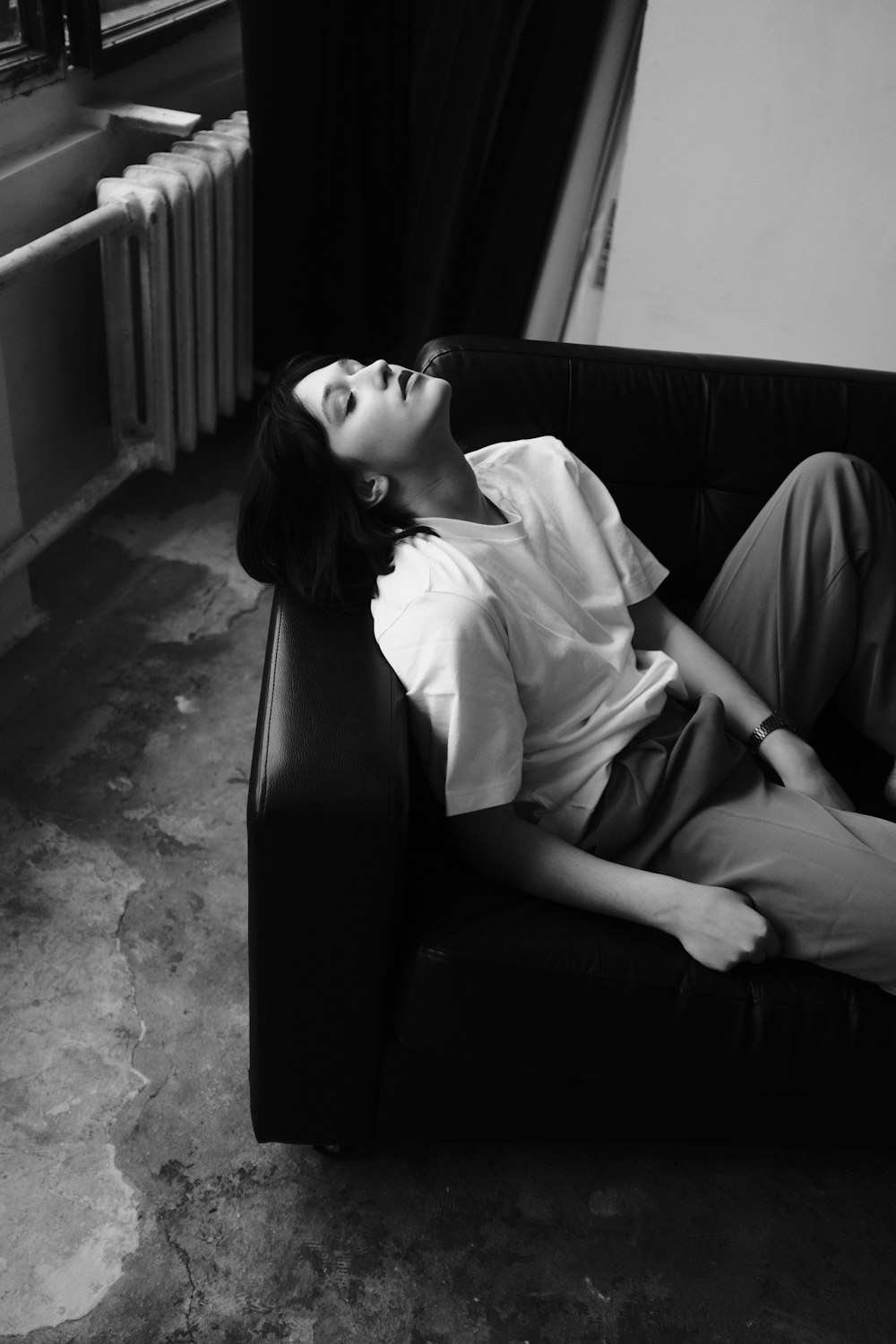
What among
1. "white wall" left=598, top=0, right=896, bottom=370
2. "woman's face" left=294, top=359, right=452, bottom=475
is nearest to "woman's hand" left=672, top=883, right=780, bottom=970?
"woman's face" left=294, top=359, right=452, bottom=475

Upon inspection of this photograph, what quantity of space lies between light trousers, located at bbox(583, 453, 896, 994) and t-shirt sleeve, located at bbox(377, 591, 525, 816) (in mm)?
191

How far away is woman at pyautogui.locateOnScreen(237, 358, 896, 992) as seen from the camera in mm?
1229

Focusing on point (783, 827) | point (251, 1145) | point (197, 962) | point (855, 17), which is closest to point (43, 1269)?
point (251, 1145)

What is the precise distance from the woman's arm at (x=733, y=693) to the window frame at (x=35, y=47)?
1.50 metres

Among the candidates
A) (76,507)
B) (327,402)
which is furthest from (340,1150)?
(76,507)

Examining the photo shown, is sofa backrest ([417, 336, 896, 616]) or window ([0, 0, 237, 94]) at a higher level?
window ([0, 0, 237, 94])

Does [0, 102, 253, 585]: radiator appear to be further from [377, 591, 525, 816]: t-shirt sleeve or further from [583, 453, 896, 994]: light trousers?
[583, 453, 896, 994]: light trousers

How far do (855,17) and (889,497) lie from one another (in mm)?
1067

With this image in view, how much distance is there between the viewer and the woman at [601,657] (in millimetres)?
1229

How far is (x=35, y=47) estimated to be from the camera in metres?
2.11

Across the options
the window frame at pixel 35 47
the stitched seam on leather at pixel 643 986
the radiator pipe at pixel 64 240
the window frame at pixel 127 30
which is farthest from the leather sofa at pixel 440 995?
the window frame at pixel 127 30

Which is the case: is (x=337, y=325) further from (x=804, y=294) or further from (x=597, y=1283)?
(x=597, y=1283)

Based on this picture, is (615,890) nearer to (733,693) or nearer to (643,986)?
(643,986)

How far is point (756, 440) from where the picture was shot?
68.7 inches
